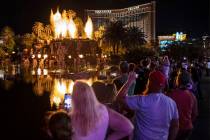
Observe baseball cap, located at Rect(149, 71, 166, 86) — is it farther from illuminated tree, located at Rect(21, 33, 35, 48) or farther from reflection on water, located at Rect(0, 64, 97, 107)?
illuminated tree, located at Rect(21, 33, 35, 48)

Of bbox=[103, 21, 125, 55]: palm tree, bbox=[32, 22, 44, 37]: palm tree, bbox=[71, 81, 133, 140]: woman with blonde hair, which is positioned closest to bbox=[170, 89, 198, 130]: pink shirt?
bbox=[71, 81, 133, 140]: woman with blonde hair

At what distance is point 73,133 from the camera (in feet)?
12.3

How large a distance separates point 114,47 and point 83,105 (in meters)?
79.3

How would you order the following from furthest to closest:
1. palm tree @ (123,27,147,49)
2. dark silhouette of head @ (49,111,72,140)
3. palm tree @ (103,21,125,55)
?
palm tree @ (123,27,147,49), palm tree @ (103,21,125,55), dark silhouette of head @ (49,111,72,140)

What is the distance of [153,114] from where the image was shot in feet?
17.3

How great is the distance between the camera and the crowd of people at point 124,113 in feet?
12.9

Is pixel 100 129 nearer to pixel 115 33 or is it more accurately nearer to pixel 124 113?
pixel 124 113

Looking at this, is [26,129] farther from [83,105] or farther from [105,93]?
[83,105]

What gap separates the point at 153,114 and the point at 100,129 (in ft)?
4.25

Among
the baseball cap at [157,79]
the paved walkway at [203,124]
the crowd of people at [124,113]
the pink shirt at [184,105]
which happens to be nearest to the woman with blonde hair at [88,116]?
the crowd of people at [124,113]

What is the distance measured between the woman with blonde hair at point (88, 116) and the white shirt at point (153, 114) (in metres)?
1.04

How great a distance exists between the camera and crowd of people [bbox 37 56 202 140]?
393 cm

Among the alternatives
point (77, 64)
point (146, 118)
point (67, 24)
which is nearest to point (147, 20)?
point (67, 24)

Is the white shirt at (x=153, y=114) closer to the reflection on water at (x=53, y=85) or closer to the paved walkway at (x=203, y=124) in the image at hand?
the paved walkway at (x=203, y=124)
